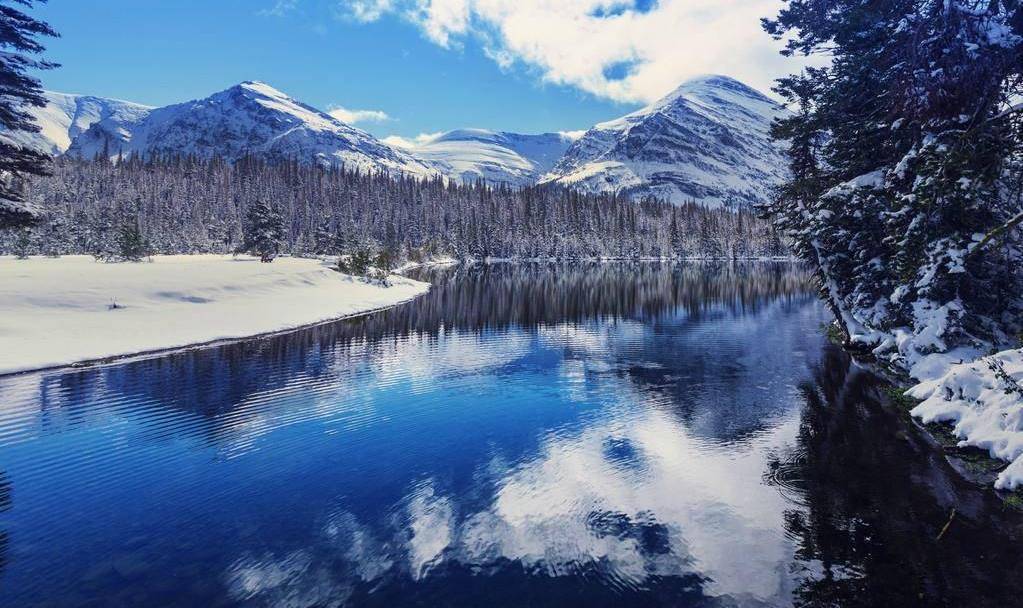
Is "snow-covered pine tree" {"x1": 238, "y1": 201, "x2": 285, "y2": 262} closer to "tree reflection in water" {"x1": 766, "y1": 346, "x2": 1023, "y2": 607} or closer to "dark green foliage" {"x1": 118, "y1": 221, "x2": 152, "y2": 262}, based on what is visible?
"dark green foliage" {"x1": 118, "y1": 221, "x2": 152, "y2": 262}

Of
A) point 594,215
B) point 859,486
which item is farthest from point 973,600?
point 594,215

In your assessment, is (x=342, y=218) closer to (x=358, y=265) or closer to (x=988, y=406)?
(x=358, y=265)

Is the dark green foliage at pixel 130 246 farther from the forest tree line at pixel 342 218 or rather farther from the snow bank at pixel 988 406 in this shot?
the snow bank at pixel 988 406

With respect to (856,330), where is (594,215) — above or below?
above

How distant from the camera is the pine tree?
19.9m

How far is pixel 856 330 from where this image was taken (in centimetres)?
2781

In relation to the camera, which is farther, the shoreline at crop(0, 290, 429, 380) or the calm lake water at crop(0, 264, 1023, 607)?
the shoreline at crop(0, 290, 429, 380)

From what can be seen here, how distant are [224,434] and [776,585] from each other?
53.6 feet

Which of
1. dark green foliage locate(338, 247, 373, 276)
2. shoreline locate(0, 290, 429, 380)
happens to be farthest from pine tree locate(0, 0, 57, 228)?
dark green foliage locate(338, 247, 373, 276)

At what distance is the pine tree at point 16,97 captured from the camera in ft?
65.2

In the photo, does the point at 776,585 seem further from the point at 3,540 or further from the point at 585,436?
the point at 3,540

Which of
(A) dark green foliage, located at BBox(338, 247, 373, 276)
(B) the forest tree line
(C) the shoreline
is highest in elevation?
(B) the forest tree line

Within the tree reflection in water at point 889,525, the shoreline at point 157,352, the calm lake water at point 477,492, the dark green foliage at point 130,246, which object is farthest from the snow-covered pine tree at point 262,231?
the tree reflection in water at point 889,525

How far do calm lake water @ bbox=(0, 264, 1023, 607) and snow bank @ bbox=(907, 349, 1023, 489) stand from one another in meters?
→ 1.01
